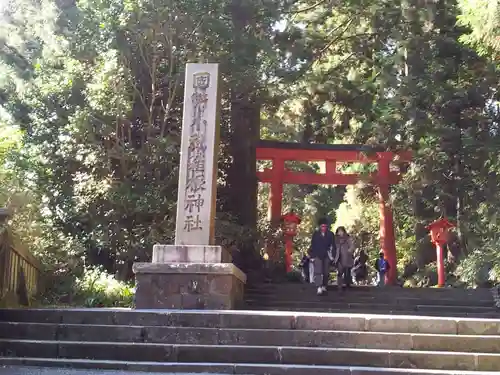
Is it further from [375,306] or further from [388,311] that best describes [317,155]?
[388,311]

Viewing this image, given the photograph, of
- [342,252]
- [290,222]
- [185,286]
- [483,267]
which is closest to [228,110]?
[290,222]

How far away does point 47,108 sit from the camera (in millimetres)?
11930

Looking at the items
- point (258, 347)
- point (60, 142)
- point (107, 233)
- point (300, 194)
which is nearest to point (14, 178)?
point (60, 142)

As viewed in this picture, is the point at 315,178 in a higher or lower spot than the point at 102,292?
higher

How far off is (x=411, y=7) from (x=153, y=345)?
10443 millimetres

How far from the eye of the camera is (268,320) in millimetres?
6785

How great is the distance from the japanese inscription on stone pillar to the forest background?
2.11 metres

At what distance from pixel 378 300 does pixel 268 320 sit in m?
4.55

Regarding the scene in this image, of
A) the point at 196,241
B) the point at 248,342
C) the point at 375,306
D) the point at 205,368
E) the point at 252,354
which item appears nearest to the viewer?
the point at 205,368

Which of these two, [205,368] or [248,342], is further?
[248,342]

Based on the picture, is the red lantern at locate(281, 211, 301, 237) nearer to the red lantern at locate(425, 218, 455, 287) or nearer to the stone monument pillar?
the red lantern at locate(425, 218, 455, 287)

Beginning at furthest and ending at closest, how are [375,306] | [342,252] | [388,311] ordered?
[342,252]
[375,306]
[388,311]

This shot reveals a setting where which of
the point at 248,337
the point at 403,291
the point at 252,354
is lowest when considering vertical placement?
the point at 252,354

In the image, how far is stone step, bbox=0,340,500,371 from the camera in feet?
19.7
